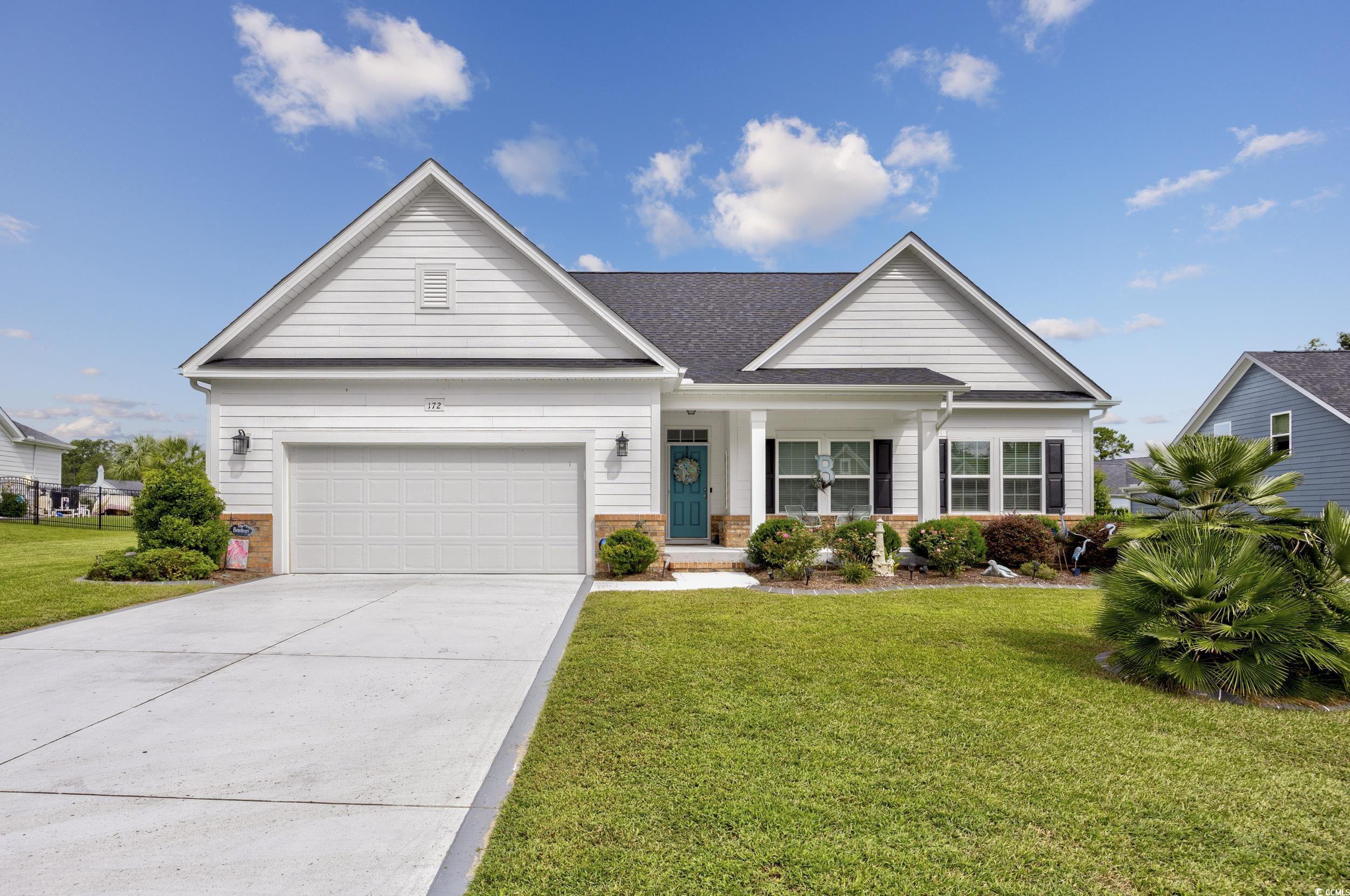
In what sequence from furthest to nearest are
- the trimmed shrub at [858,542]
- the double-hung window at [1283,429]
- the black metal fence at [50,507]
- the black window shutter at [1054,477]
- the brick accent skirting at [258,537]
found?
the black metal fence at [50,507] → the double-hung window at [1283,429] → the black window shutter at [1054,477] → the trimmed shrub at [858,542] → the brick accent skirting at [258,537]

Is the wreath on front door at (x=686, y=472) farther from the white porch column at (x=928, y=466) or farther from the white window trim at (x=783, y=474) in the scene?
the white porch column at (x=928, y=466)

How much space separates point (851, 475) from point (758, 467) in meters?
2.61

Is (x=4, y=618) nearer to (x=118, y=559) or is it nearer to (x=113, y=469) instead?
(x=118, y=559)

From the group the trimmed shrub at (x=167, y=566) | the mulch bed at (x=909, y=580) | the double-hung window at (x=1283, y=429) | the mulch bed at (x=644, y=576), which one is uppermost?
the double-hung window at (x=1283, y=429)

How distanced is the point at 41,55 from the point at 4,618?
10749 mm

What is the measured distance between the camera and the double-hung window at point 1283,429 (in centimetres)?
1796

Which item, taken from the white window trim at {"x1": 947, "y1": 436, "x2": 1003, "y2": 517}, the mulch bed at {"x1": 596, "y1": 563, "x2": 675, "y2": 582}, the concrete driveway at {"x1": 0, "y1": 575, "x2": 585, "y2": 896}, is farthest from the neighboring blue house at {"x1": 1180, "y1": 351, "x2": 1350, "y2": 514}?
the concrete driveway at {"x1": 0, "y1": 575, "x2": 585, "y2": 896}

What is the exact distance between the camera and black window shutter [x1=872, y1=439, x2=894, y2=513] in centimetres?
1306

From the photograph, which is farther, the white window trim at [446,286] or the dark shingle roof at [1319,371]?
the dark shingle roof at [1319,371]

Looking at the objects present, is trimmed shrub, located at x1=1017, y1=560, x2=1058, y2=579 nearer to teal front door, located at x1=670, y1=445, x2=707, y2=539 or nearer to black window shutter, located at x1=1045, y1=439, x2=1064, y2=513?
black window shutter, located at x1=1045, y1=439, x2=1064, y2=513

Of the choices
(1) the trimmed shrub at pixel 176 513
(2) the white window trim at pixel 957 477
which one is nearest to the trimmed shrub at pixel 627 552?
(1) the trimmed shrub at pixel 176 513

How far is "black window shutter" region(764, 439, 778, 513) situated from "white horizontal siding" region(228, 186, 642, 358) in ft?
12.4

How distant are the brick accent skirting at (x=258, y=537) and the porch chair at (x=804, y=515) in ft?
32.1

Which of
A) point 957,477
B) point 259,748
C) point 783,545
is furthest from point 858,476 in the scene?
point 259,748
